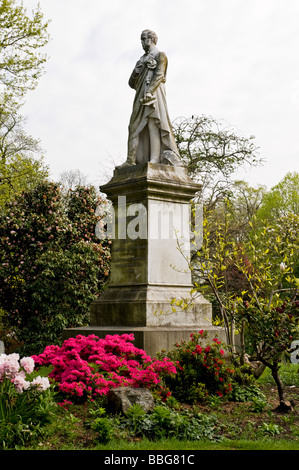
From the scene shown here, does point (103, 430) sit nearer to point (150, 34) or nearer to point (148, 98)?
point (148, 98)

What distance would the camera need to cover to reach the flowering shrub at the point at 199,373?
666cm

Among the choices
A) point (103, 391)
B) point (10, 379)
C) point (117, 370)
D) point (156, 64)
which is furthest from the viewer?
point (156, 64)

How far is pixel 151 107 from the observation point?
9500mm

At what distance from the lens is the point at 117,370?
6.52 meters

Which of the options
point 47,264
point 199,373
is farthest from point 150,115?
point 47,264

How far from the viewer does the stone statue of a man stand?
951cm

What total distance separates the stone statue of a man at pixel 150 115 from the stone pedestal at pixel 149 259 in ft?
1.47

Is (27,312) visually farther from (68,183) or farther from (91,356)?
(68,183)

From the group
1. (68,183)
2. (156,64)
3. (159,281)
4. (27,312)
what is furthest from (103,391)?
(68,183)

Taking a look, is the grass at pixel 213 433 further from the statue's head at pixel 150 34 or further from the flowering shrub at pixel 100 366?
the statue's head at pixel 150 34

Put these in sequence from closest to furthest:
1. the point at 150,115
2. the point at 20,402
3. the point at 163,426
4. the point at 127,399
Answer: the point at 20,402 < the point at 163,426 < the point at 127,399 < the point at 150,115

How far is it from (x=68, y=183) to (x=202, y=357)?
32.3 meters

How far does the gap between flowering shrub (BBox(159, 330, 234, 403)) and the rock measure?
1080 millimetres

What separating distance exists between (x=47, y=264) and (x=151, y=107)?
16.3ft
